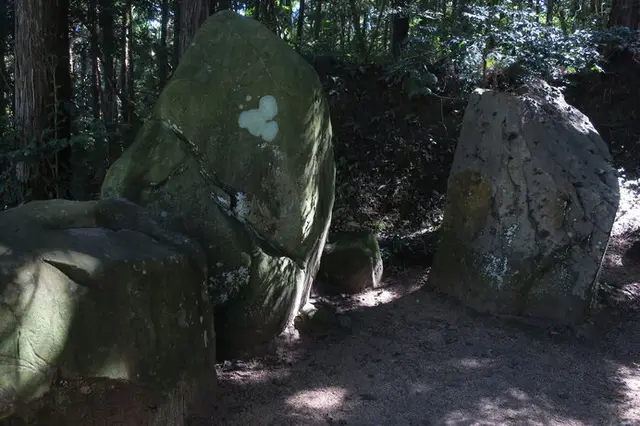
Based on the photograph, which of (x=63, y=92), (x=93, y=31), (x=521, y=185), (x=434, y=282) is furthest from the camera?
(x=93, y=31)

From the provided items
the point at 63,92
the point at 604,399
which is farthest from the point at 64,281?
the point at 63,92

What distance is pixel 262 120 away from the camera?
13.2 ft

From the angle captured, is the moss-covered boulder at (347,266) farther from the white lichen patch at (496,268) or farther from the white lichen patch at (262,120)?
the white lichen patch at (262,120)

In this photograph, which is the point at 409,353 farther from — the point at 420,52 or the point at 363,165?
the point at 420,52

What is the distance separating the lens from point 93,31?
823 cm

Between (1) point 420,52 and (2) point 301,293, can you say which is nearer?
(2) point 301,293

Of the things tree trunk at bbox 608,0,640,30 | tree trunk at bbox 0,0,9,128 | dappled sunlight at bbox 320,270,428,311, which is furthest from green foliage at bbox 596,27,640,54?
tree trunk at bbox 0,0,9,128

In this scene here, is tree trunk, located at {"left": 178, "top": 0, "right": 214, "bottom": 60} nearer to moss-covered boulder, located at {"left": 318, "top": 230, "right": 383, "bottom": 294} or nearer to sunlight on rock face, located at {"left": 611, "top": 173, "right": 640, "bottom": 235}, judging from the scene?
moss-covered boulder, located at {"left": 318, "top": 230, "right": 383, "bottom": 294}

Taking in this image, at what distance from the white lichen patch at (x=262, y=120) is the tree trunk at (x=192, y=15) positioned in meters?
2.20

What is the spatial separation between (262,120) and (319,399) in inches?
76.5

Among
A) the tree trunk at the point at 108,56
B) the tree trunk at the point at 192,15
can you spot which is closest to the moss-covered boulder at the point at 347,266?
the tree trunk at the point at 192,15

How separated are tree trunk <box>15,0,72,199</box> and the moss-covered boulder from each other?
294cm

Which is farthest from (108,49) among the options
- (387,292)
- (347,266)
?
(387,292)

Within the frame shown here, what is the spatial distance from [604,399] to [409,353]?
4.35ft
